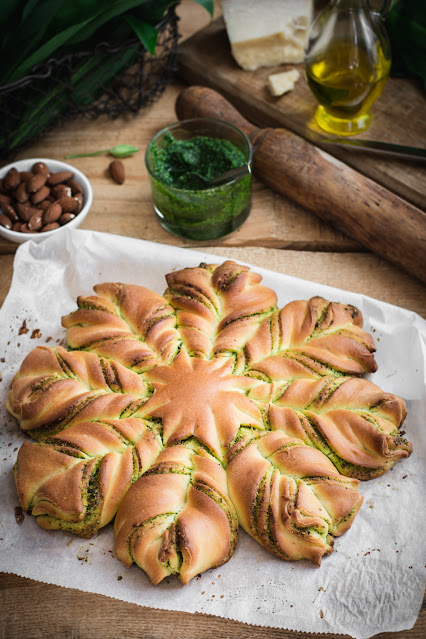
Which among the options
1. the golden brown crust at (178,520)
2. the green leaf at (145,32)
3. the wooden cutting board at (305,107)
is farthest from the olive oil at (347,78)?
the golden brown crust at (178,520)

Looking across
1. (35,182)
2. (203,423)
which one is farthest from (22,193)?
(203,423)

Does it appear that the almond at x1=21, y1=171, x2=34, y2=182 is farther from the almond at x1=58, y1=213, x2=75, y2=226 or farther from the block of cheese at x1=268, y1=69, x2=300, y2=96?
the block of cheese at x1=268, y1=69, x2=300, y2=96

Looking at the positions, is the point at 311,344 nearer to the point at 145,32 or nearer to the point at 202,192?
the point at 202,192

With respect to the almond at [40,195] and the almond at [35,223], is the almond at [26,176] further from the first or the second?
the almond at [35,223]

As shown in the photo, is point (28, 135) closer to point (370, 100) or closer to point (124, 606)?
point (370, 100)

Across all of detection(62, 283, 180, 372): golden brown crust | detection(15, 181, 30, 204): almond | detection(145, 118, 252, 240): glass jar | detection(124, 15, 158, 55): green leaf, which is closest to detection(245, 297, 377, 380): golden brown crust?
detection(62, 283, 180, 372): golden brown crust

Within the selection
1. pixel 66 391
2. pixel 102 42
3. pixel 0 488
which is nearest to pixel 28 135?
pixel 102 42
